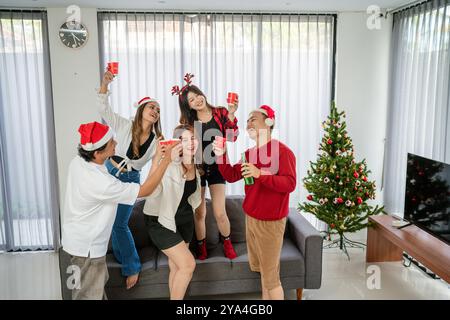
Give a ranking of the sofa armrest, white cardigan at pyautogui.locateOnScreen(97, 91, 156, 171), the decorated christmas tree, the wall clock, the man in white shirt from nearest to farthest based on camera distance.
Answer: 1. the man in white shirt
2. white cardigan at pyautogui.locateOnScreen(97, 91, 156, 171)
3. the sofa armrest
4. the decorated christmas tree
5. the wall clock

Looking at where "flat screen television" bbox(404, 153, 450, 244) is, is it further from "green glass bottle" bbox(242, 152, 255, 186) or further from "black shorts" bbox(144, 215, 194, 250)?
"black shorts" bbox(144, 215, 194, 250)

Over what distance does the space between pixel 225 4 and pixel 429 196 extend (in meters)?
2.71

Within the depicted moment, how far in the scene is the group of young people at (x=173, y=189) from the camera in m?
2.55

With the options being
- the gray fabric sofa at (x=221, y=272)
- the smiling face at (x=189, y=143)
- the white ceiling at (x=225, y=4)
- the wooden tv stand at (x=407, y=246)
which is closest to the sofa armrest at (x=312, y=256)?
the gray fabric sofa at (x=221, y=272)

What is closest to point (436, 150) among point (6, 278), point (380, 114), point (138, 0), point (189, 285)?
point (380, 114)

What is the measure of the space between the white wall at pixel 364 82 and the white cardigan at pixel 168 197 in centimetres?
265

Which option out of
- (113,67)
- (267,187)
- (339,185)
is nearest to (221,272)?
(267,187)

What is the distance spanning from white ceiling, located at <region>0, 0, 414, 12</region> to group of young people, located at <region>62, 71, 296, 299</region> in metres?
1.37

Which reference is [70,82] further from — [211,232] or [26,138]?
[211,232]

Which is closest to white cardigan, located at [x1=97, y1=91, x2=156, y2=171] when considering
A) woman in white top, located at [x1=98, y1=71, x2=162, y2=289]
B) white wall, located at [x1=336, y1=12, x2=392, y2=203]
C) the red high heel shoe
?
woman in white top, located at [x1=98, y1=71, x2=162, y2=289]

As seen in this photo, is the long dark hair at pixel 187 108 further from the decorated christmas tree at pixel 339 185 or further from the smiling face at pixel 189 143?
the decorated christmas tree at pixel 339 185

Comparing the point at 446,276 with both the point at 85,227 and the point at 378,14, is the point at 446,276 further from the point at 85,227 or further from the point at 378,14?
the point at 378,14

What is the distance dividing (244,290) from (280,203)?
3.18 feet

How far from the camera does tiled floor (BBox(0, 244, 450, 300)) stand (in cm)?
366
